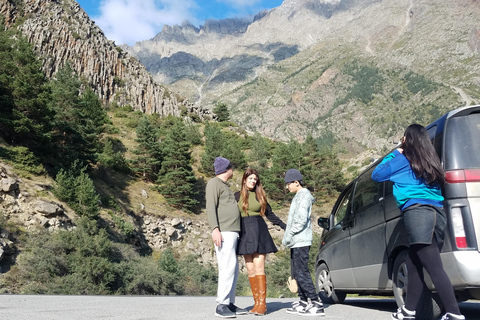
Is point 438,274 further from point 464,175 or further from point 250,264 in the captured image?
point 250,264

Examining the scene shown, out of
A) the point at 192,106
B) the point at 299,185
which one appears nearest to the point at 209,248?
the point at 299,185

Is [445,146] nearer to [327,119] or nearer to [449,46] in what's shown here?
[327,119]

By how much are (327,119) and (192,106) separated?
375 feet

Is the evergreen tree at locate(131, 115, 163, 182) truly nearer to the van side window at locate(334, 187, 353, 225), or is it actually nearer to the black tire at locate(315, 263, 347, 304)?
the black tire at locate(315, 263, 347, 304)

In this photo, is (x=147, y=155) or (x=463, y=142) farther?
(x=147, y=155)

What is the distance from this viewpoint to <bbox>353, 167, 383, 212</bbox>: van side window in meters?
5.34

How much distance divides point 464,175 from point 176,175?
2882 cm

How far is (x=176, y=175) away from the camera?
104ft

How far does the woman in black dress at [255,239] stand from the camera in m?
5.21

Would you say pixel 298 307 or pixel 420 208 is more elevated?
pixel 420 208

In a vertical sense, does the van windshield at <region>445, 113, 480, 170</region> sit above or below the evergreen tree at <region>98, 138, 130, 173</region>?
below

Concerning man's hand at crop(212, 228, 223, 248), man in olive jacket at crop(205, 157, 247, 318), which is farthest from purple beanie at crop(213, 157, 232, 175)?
man's hand at crop(212, 228, 223, 248)

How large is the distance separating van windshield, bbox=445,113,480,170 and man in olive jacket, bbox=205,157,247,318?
2590 mm

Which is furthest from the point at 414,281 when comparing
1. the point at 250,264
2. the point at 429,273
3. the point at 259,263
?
the point at 250,264
